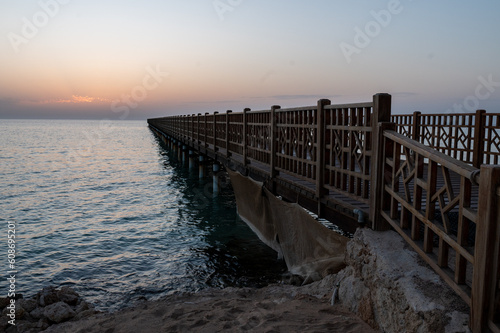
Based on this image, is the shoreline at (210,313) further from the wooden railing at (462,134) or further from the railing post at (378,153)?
the wooden railing at (462,134)

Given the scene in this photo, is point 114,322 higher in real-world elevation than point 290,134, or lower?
lower

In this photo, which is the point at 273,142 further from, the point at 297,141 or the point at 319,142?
the point at 319,142

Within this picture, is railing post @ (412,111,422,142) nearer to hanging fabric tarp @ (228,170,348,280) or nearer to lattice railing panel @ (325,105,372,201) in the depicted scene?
hanging fabric tarp @ (228,170,348,280)

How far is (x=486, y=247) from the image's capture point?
113 inches

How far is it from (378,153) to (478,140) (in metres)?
6.18

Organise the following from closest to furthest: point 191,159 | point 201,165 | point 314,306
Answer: point 314,306 → point 201,165 → point 191,159

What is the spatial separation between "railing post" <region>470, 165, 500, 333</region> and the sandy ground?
5.48 ft

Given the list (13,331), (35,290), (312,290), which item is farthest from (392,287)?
(35,290)

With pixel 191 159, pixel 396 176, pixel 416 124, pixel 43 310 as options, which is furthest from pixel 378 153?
pixel 191 159

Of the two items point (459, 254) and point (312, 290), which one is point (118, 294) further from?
point (459, 254)

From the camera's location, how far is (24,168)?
3116cm

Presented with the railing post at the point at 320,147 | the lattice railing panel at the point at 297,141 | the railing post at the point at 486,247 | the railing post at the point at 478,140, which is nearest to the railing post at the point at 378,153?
the railing post at the point at 320,147

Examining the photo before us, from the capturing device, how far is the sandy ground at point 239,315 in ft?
15.8

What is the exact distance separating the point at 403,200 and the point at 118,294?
6.02 m
